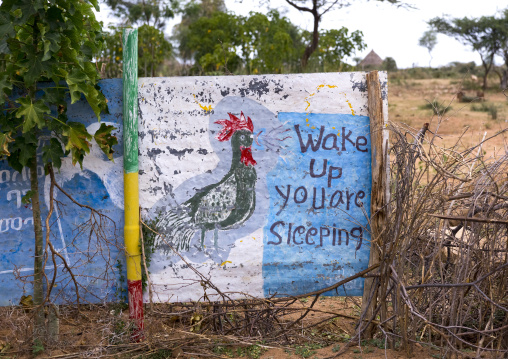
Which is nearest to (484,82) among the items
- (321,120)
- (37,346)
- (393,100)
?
(393,100)

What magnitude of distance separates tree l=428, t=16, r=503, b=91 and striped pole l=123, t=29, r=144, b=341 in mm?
24901

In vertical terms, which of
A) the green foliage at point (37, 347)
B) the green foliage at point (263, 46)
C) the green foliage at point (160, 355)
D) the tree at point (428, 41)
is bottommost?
the green foliage at point (160, 355)

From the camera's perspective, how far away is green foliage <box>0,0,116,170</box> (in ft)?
9.93

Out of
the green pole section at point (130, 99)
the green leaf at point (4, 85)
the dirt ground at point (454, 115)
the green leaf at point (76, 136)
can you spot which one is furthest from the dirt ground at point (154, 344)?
the dirt ground at point (454, 115)

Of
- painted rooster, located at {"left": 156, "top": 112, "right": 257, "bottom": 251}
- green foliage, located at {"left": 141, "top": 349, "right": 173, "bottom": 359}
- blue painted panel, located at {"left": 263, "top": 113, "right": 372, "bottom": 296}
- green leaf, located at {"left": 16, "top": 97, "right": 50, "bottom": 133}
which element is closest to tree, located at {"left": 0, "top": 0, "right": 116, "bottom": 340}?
green leaf, located at {"left": 16, "top": 97, "right": 50, "bottom": 133}

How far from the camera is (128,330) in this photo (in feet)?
11.4

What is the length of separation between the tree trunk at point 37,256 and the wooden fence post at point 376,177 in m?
2.31

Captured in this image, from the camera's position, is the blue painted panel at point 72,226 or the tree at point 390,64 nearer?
the blue painted panel at point 72,226

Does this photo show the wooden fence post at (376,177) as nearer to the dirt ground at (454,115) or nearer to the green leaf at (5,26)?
the green leaf at (5,26)

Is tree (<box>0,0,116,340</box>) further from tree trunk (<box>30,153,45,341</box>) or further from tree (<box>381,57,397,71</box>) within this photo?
tree (<box>381,57,397,71</box>)

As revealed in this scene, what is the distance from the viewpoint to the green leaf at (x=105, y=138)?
3434mm

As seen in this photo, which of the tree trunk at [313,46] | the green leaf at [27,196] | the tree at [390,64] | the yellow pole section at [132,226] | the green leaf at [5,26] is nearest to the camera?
A: the green leaf at [5,26]

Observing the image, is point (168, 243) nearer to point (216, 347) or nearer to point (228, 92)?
point (216, 347)

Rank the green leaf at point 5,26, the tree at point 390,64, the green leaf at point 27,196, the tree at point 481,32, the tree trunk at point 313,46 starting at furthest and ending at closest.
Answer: the tree at point 390,64 → the tree at point 481,32 → the tree trunk at point 313,46 → the green leaf at point 27,196 → the green leaf at point 5,26
